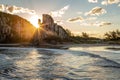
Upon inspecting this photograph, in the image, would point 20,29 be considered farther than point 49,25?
Yes

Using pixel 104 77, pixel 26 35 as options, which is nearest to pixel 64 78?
pixel 104 77

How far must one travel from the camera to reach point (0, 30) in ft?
435

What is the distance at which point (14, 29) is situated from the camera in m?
150

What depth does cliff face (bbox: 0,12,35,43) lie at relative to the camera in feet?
432

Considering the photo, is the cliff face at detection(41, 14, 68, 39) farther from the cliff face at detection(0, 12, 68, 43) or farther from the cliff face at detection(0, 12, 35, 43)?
the cliff face at detection(0, 12, 35, 43)

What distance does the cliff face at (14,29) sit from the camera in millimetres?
131750

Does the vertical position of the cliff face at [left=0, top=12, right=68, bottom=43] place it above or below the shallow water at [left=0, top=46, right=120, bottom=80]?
above

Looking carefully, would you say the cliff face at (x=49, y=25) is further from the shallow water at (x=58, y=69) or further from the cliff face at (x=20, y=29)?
the shallow water at (x=58, y=69)

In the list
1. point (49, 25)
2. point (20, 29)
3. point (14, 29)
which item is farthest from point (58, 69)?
point (20, 29)

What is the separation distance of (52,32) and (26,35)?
21.2 metres

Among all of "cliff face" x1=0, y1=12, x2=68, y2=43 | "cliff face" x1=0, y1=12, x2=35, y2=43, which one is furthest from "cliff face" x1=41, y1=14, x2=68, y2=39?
"cliff face" x1=0, y1=12, x2=35, y2=43

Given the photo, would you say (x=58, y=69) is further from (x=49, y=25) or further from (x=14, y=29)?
(x=49, y=25)

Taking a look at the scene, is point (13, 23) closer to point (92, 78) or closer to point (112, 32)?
point (112, 32)

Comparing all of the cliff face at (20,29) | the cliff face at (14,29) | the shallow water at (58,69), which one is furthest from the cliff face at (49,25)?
the shallow water at (58,69)
